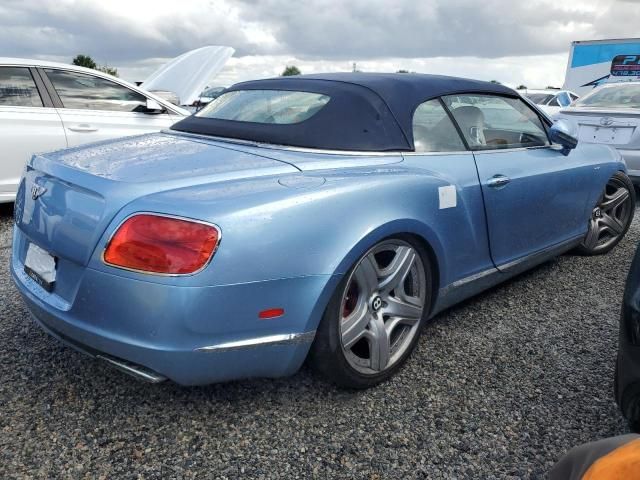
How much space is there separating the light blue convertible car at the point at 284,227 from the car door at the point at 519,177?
2 centimetres

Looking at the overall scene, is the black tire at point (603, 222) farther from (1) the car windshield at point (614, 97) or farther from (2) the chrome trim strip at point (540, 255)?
(1) the car windshield at point (614, 97)

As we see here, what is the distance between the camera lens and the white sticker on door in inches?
98.6

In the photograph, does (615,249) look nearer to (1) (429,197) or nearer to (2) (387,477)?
(1) (429,197)

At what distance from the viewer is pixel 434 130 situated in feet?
9.11

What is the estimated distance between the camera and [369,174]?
229cm

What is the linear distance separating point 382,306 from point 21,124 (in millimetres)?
4135

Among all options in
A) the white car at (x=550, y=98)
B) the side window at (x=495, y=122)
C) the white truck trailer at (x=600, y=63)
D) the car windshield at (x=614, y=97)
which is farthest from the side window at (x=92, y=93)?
the white truck trailer at (x=600, y=63)

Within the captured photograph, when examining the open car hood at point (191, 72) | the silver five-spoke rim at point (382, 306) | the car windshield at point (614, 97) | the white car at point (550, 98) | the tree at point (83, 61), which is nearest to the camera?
the silver five-spoke rim at point (382, 306)

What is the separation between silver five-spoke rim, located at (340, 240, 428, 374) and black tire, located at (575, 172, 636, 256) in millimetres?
2161

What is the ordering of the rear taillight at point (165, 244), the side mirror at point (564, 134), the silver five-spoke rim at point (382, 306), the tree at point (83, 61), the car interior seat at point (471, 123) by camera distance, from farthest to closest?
the tree at point (83, 61), the side mirror at point (564, 134), the car interior seat at point (471, 123), the silver five-spoke rim at point (382, 306), the rear taillight at point (165, 244)

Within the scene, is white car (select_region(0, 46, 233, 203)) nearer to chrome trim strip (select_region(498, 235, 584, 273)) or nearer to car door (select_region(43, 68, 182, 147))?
car door (select_region(43, 68, 182, 147))

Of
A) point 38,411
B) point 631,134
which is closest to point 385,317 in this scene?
point 38,411

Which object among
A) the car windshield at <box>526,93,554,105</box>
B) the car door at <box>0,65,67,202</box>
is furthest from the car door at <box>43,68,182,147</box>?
the car windshield at <box>526,93,554,105</box>

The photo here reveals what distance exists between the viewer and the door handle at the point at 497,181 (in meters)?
2.80
